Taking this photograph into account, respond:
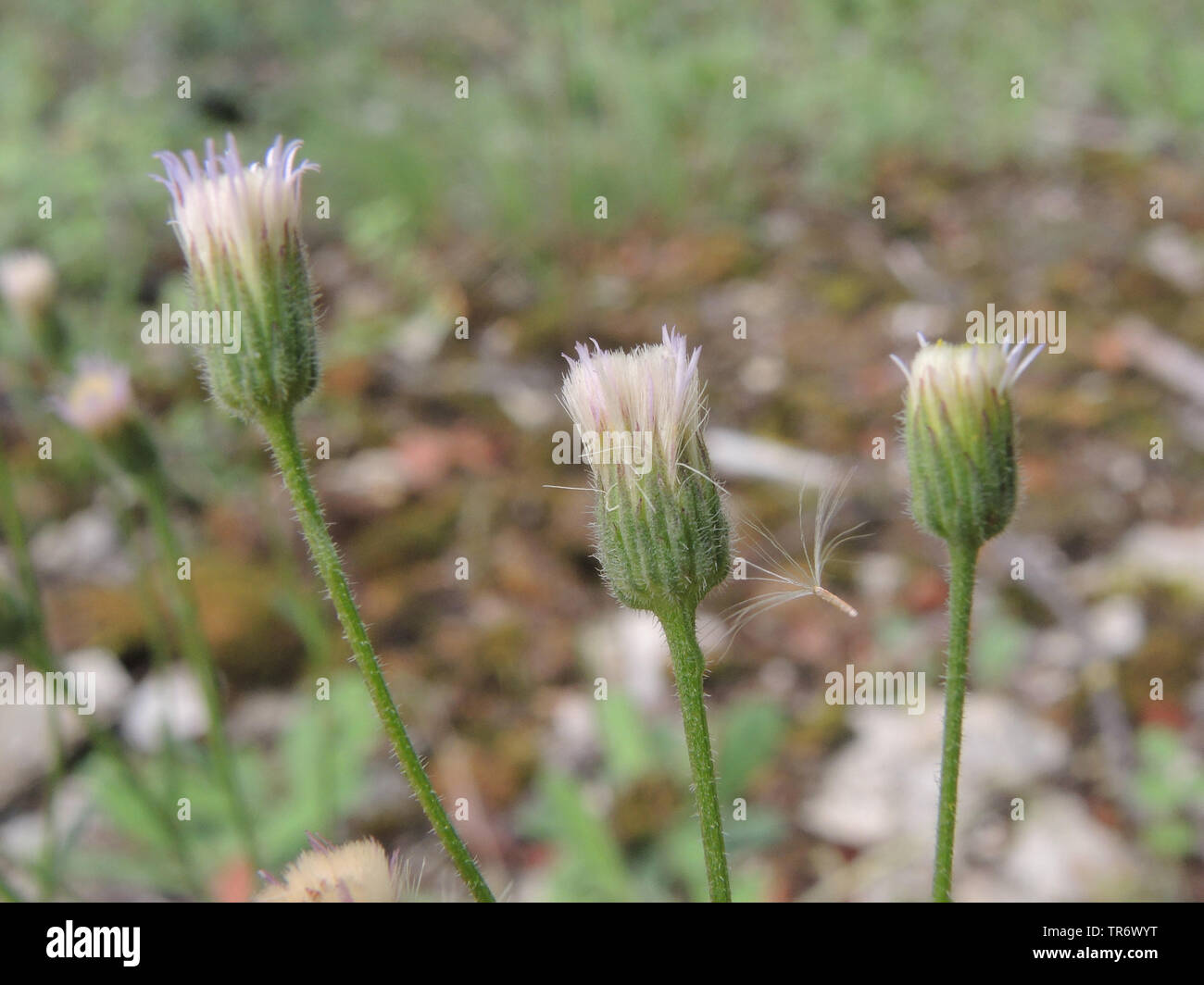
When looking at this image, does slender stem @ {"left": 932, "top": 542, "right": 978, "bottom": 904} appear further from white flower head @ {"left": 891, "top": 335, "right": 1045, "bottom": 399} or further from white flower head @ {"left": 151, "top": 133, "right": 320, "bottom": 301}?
white flower head @ {"left": 151, "top": 133, "right": 320, "bottom": 301}

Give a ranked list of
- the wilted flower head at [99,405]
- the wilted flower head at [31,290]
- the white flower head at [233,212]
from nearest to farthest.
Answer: the white flower head at [233,212] < the wilted flower head at [99,405] < the wilted flower head at [31,290]

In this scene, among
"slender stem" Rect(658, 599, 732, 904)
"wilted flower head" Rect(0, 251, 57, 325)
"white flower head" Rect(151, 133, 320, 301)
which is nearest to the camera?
"slender stem" Rect(658, 599, 732, 904)

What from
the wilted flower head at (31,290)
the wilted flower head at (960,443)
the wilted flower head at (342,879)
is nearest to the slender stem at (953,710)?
the wilted flower head at (960,443)

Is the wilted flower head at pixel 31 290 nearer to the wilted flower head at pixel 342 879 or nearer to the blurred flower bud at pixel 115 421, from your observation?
the blurred flower bud at pixel 115 421

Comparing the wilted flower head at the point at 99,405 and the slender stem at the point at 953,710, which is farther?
the wilted flower head at the point at 99,405

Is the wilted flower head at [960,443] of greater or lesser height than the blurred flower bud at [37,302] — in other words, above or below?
below

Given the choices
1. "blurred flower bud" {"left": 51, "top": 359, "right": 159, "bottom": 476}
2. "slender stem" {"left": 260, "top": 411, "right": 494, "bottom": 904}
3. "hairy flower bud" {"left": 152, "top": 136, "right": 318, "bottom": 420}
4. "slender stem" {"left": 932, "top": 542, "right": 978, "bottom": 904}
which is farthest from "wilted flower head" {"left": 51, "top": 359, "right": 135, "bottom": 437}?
"slender stem" {"left": 932, "top": 542, "right": 978, "bottom": 904}

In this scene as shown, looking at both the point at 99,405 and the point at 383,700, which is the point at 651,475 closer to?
the point at 383,700

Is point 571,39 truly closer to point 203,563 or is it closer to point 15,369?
point 15,369
